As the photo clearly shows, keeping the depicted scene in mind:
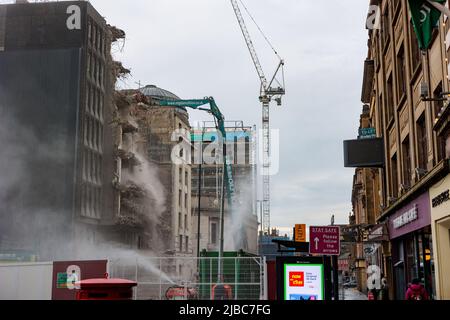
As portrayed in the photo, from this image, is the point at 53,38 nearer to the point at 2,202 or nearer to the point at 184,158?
the point at 2,202

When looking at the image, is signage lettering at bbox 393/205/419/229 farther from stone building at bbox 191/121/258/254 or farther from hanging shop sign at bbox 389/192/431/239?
stone building at bbox 191/121/258/254

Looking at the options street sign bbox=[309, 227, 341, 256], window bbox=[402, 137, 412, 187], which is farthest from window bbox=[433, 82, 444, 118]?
street sign bbox=[309, 227, 341, 256]

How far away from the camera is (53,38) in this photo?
39125mm

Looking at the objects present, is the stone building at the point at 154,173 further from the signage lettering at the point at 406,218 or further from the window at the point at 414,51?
the window at the point at 414,51

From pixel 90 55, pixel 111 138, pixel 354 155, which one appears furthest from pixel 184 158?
pixel 354 155

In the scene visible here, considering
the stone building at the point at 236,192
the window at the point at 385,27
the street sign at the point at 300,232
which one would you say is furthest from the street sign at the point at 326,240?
the stone building at the point at 236,192

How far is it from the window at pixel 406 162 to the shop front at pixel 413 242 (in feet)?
4.02

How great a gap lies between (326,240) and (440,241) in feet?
16.9

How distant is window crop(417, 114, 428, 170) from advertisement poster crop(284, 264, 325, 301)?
7627mm

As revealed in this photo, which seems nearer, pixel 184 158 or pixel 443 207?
pixel 443 207

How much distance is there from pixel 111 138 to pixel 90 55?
6843mm

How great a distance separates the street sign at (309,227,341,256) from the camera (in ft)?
40.4
